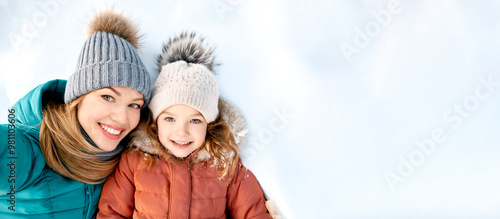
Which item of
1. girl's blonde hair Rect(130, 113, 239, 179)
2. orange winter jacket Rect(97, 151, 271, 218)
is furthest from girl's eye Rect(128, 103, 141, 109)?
orange winter jacket Rect(97, 151, 271, 218)

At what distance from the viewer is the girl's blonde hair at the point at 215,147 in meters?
1.41

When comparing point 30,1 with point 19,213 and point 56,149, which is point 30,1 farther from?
point 19,213

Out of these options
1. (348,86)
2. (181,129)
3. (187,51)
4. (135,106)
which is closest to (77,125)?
(135,106)

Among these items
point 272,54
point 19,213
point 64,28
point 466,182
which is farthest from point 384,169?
point 64,28

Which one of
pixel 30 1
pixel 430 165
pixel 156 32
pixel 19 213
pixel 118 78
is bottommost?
pixel 430 165

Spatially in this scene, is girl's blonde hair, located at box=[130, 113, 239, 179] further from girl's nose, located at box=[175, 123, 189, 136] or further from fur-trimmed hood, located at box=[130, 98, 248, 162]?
girl's nose, located at box=[175, 123, 189, 136]

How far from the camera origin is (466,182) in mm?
1463

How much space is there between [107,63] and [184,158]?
52 cm

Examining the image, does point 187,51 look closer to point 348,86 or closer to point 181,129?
point 181,129

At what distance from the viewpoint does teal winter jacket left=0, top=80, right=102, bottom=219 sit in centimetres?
109

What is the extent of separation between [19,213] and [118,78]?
0.66 metres

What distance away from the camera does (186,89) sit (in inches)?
51.3

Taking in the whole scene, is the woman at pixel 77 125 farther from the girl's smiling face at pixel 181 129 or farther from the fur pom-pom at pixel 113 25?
the girl's smiling face at pixel 181 129

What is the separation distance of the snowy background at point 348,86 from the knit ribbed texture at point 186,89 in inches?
6.6
